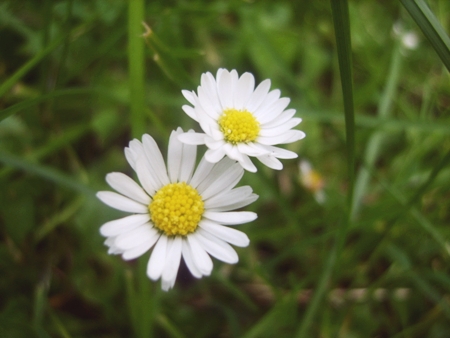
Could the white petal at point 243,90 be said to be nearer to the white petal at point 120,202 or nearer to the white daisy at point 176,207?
the white daisy at point 176,207

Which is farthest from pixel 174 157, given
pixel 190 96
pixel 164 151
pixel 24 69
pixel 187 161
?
pixel 164 151

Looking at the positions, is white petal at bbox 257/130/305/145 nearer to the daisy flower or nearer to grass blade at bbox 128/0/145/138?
the daisy flower

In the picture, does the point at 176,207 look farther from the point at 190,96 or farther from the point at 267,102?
the point at 267,102

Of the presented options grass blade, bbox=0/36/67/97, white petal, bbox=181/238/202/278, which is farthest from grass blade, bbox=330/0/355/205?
grass blade, bbox=0/36/67/97

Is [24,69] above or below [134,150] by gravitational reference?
above

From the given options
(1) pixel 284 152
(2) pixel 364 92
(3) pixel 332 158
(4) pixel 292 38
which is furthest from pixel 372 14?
(1) pixel 284 152

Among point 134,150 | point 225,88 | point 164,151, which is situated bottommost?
point 134,150
